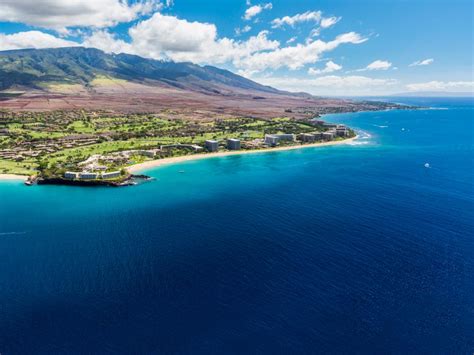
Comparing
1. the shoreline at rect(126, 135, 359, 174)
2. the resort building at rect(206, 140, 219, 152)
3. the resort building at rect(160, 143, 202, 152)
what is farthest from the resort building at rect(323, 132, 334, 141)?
the resort building at rect(160, 143, 202, 152)

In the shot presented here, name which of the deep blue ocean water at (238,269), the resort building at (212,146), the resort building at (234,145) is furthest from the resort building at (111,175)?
the resort building at (234,145)

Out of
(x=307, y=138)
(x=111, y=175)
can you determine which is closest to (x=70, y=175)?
(x=111, y=175)

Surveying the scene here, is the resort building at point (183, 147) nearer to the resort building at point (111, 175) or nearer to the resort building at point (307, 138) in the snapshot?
the resort building at point (111, 175)

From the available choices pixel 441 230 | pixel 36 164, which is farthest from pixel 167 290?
pixel 36 164

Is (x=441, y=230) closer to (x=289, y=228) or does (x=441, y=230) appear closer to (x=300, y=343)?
(x=289, y=228)

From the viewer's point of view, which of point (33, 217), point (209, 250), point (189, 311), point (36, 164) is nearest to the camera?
point (189, 311)

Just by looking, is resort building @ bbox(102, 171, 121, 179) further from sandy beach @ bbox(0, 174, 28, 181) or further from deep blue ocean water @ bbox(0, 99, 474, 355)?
sandy beach @ bbox(0, 174, 28, 181)

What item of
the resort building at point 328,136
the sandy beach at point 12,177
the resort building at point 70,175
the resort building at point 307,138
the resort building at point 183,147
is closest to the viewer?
the resort building at point 70,175

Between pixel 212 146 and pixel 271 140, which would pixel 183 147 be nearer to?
pixel 212 146
